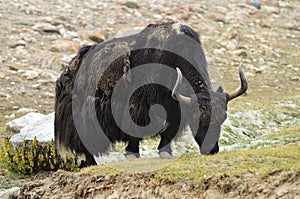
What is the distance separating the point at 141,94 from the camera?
24.7 ft

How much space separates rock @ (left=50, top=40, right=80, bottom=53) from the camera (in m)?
16.8

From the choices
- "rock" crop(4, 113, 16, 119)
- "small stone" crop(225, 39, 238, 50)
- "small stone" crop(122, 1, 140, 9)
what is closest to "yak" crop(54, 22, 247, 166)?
"rock" crop(4, 113, 16, 119)

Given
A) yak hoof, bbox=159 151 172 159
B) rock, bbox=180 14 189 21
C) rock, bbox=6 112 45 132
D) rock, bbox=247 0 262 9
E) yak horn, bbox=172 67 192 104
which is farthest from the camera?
rock, bbox=247 0 262 9

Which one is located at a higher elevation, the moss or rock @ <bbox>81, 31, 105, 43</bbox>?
the moss

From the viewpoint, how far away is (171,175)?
5980 millimetres

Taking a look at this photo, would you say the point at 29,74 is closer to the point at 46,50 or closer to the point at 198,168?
the point at 46,50

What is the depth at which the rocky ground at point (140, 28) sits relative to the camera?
6512 mm

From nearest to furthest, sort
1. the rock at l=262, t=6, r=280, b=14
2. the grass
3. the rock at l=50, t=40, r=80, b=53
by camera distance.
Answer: the grass → the rock at l=50, t=40, r=80, b=53 → the rock at l=262, t=6, r=280, b=14

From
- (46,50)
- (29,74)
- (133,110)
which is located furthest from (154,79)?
(46,50)

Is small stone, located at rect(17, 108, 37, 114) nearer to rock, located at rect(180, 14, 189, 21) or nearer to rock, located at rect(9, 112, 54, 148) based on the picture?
rock, located at rect(9, 112, 54, 148)

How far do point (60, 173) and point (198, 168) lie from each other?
183 cm

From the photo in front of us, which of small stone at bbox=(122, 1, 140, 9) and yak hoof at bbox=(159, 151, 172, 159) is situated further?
small stone at bbox=(122, 1, 140, 9)

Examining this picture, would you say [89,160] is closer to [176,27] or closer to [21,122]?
[176,27]

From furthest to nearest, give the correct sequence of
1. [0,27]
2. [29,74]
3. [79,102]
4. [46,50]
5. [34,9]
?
[34,9], [0,27], [46,50], [29,74], [79,102]
